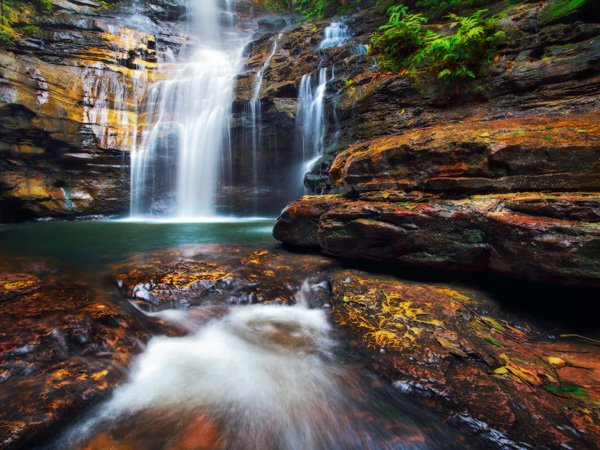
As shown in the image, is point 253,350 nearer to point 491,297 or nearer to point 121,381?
point 121,381

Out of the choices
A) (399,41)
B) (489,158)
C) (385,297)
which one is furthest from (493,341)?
(399,41)

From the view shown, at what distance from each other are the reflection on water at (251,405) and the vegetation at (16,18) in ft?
62.9

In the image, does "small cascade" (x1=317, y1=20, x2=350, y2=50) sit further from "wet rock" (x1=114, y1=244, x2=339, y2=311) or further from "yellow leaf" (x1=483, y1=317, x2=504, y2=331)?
"yellow leaf" (x1=483, y1=317, x2=504, y2=331)

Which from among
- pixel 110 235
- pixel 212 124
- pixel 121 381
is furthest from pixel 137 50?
pixel 121 381

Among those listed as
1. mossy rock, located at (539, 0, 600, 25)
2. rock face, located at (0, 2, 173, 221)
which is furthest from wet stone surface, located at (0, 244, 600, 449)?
rock face, located at (0, 2, 173, 221)

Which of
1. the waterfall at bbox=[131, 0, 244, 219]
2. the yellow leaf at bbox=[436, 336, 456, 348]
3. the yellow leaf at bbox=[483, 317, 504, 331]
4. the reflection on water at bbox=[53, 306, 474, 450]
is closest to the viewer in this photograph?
the reflection on water at bbox=[53, 306, 474, 450]

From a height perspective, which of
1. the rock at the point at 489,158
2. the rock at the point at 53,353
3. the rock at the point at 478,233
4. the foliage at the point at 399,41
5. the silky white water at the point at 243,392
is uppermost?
the foliage at the point at 399,41

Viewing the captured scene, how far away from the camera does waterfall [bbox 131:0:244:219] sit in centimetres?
1367

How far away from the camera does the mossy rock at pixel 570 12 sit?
4.68 metres

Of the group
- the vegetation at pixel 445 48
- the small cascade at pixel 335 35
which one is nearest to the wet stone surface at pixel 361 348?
the vegetation at pixel 445 48

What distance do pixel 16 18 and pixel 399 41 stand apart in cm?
1998

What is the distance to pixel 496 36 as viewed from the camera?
5.00m

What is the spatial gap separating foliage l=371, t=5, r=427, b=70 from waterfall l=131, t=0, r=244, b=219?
372 inches

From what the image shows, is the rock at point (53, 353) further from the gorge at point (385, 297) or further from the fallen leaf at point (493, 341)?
the fallen leaf at point (493, 341)
